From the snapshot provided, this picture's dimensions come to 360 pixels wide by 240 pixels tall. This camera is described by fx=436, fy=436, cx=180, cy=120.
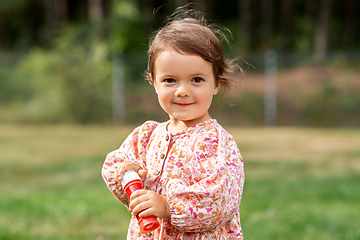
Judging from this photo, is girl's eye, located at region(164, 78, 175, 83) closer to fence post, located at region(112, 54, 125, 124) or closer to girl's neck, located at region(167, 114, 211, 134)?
girl's neck, located at region(167, 114, 211, 134)

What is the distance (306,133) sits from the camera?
12.0 m

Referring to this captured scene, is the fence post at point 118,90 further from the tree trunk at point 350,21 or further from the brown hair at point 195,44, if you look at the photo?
the tree trunk at point 350,21

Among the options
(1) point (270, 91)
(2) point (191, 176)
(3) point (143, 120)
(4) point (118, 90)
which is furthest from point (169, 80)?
(1) point (270, 91)

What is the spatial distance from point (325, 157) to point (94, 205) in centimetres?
507

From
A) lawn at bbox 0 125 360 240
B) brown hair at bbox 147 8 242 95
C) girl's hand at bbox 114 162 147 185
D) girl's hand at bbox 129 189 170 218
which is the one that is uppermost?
brown hair at bbox 147 8 242 95

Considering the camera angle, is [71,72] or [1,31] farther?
[1,31]

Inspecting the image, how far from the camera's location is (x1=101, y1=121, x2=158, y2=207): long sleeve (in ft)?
6.66

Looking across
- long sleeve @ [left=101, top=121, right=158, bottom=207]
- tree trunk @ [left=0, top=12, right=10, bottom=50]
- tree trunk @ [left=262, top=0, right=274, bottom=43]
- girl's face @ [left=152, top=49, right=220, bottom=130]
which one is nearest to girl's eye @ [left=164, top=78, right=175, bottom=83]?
girl's face @ [left=152, top=49, right=220, bottom=130]

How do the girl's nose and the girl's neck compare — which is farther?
the girl's neck

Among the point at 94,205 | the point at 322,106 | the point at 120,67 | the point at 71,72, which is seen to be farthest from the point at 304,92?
the point at 94,205

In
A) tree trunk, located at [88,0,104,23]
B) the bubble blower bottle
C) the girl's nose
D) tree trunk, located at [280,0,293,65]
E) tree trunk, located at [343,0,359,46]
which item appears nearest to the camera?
the bubble blower bottle

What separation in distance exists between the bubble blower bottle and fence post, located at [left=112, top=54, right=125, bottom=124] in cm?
1148

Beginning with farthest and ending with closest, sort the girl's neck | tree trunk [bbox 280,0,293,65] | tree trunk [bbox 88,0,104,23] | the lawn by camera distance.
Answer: tree trunk [bbox 280,0,293,65], tree trunk [bbox 88,0,104,23], the lawn, the girl's neck

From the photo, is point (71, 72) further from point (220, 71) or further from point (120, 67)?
point (220, 71)
